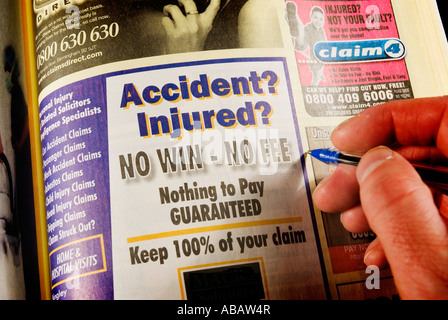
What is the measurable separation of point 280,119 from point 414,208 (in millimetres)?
234

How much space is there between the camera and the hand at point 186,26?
570 mm

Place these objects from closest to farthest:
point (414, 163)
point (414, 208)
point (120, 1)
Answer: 1. point (414, 208)
2. point (414, 163)
3. point (120, 1)

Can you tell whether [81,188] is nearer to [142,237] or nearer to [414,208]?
[142,237]

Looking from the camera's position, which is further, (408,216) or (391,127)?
(391,127)

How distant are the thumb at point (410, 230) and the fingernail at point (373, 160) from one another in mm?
12

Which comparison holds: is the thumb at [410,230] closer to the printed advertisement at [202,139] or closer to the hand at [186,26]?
the printed advertisement at [202,139]

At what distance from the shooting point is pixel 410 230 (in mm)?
364

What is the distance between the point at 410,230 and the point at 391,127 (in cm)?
20

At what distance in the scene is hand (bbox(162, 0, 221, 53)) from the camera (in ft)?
1.87

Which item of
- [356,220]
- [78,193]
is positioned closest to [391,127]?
[356,220]

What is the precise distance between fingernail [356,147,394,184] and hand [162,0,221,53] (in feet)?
0.86

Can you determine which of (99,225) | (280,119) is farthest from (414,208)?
(99,225)

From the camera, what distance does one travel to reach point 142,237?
0.52 m

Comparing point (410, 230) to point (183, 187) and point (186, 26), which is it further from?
point (186, 26)
